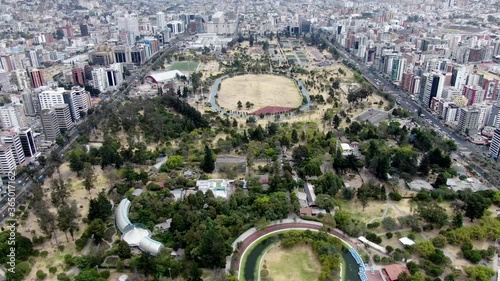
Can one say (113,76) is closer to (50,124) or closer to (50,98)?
(50,98)

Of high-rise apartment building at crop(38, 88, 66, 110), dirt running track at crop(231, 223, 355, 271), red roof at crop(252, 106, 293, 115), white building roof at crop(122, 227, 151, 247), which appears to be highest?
high-rise apartment building at crop(38, 88, 66, 110)

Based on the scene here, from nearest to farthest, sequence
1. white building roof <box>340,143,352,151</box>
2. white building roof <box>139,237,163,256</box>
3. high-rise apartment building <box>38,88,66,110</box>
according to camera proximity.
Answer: white building roof <box>139,237,163,256</box>, white building roof <box>340,143,352,151</box>, high-rise apartment building <box>38,88,66,110</box>

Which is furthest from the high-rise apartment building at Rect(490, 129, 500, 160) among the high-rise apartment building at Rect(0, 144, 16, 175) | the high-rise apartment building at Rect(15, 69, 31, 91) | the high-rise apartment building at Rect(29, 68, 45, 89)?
the high-rise apartment building at Rect(15, 69, 31, 91)

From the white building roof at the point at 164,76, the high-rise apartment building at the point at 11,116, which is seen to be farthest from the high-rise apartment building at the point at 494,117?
the high-rise apartment building at the point at 11,116

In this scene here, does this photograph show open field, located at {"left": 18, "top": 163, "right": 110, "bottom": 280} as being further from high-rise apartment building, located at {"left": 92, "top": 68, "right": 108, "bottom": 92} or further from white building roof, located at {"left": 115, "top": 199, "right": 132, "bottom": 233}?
high-rise apartment building, located at {"left": 92, "top": 68, "right": 108, "bottom": 92}

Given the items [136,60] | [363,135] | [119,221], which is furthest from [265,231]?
[136,60]

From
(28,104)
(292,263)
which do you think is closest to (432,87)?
(292,263)
